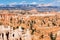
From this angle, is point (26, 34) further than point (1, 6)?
No

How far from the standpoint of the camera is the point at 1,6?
265 ft

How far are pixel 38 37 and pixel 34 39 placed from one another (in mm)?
745

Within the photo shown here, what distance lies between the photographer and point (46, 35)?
31219 mm

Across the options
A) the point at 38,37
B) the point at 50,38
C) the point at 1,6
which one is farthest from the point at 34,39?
the point at 1,6

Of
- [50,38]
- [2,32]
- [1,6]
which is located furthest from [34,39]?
[1,6]

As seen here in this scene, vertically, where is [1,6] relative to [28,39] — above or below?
below

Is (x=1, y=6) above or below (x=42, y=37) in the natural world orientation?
below

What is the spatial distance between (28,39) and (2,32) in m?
4.00

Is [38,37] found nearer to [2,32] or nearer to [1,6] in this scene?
[2,32]

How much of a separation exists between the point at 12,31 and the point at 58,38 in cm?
646

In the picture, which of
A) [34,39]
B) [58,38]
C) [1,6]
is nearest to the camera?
[58,38]

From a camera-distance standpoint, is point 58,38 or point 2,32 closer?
point 58,38

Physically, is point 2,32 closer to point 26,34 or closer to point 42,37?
point 26,34

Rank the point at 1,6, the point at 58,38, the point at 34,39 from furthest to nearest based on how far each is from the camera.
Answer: the point at 1,6 < the point at 34,39 < the point at 58,38
